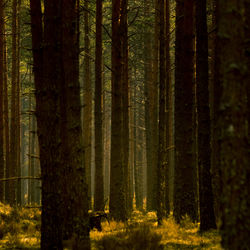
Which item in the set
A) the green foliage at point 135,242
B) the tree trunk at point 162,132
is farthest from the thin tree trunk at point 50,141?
the tree trunk at point 162,132

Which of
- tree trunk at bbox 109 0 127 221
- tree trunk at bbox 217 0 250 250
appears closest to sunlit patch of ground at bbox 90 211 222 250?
tree trunk at bbox 109 0 127 221

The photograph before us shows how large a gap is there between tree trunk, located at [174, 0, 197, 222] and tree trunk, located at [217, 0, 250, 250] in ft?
20.5

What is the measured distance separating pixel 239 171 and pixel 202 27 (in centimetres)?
587

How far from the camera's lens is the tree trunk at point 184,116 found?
1008 centimetres

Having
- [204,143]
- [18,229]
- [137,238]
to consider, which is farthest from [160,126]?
[18,229]

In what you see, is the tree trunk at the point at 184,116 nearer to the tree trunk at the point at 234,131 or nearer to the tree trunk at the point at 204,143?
the tree trunk at the point at 204,143

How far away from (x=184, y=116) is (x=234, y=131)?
6378 millimetres

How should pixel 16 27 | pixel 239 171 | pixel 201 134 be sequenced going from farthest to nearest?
pixel 16 27 < pixel 201 134 < pixel 239 171

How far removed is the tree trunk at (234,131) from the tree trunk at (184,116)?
246 inches

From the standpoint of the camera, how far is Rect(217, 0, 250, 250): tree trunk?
374 centimetres

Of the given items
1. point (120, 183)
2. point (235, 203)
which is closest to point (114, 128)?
point (120, 183)

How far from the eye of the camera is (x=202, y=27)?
889cm

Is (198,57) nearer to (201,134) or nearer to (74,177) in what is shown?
(201,134)

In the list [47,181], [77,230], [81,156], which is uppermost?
[81,156]
